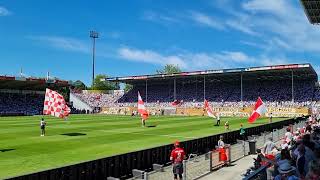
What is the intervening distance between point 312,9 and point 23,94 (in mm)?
73392

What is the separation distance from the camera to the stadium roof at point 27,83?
79.0 m

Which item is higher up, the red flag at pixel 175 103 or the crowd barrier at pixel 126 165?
the red flag at pixel 175 103

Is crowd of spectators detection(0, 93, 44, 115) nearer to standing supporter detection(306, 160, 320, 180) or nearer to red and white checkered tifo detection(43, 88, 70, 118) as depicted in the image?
red and white checkered tifo detection(43, 88, 70, 118)

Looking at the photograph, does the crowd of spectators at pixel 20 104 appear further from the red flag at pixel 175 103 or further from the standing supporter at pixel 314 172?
the standing supporter at pixel 314 172

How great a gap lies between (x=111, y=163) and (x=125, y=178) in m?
1.04

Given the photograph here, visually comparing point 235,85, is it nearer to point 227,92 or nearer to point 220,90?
point 227,92

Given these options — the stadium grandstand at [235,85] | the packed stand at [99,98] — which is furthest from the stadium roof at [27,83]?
the stadium grandstand at [235,85]

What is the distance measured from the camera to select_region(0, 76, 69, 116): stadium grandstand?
82.1 metres

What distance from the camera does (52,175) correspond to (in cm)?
1427

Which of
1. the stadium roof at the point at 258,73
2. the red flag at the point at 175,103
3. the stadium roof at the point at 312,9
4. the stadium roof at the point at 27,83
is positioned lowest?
the red flag at the point at 175,103

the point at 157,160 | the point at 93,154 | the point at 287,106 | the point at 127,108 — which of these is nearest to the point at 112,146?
the point at 93,154

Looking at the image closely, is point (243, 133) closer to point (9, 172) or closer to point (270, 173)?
point (9, 172)

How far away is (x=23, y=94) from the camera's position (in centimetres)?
9350

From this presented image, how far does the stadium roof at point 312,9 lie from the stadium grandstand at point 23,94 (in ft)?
189
